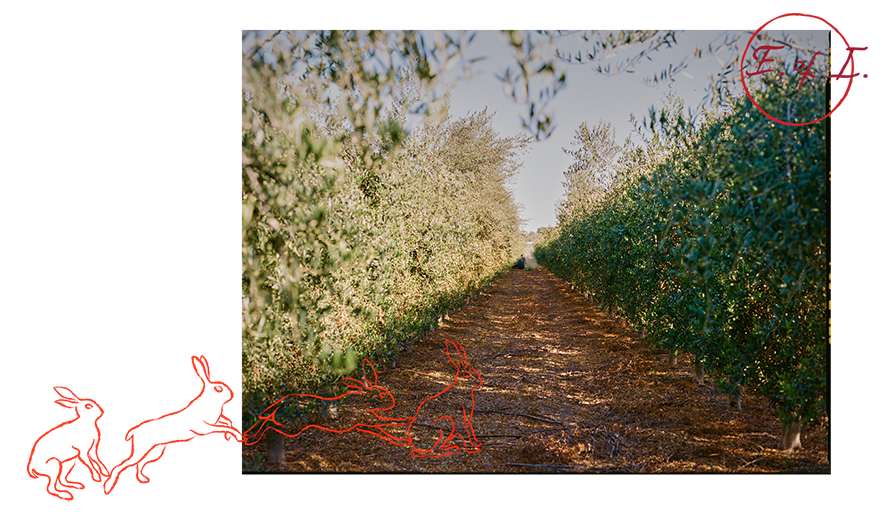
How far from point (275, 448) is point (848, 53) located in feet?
16.8

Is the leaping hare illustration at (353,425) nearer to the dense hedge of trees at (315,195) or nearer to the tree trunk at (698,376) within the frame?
the dense hedge of trees at (315,195)

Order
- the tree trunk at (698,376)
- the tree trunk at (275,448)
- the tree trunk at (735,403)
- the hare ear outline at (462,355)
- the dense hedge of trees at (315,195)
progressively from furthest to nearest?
the hare ear outline at (462,355)
the tree trunk at (698,376)
the tree trunk at (735,403)
the tree trunk at (275,448)
the dense hedge of trees at (315,195)

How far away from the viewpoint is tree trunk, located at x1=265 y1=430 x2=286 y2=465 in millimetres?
3612

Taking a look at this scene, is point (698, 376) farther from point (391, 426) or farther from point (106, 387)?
point (106, 387)

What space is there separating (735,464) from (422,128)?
7136 millimetres

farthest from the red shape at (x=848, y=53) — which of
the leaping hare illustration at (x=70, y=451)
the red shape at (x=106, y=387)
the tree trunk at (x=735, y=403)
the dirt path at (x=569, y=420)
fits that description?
the leaping hare illustration at (x=70, y=451)

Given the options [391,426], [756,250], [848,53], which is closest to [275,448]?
[391,426]

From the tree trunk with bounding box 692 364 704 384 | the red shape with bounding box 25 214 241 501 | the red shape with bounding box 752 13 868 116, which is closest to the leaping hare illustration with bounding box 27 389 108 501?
the red shape with bounding box 25 214 241 501

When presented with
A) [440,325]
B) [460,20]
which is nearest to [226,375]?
[460,20]

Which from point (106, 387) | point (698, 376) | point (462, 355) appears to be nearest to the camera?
point (106, 387)

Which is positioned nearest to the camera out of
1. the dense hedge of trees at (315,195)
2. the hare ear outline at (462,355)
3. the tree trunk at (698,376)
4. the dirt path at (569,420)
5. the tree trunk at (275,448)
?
the dense hedge of trees at (315,195)

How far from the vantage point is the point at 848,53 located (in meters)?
3.29

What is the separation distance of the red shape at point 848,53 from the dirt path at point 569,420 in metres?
2.39

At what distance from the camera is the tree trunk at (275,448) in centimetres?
361
